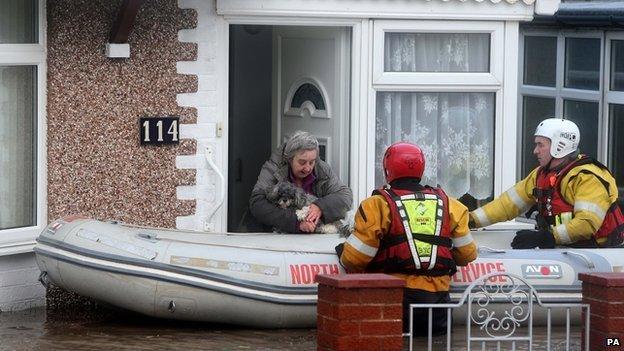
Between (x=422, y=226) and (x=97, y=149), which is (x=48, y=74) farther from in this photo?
(x=422, y=226)

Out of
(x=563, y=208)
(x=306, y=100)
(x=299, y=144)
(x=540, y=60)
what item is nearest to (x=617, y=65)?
(x=540, y=60)

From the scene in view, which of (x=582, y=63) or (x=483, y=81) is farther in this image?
(x=582, y=63)

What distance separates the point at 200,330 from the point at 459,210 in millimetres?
1884

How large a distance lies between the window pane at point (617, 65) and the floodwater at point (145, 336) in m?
6.03

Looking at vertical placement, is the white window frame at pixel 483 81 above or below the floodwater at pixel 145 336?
above

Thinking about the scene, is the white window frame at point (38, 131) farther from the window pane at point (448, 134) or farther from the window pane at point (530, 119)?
the window pane at point (530, 119)

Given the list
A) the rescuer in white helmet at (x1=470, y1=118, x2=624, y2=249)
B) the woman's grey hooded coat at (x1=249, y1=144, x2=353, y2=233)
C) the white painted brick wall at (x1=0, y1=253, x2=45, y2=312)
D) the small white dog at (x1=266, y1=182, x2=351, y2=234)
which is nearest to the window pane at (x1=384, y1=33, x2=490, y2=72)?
the woman's grey hooded coat at (x1=249, y1=144, x2=353, y2=233)

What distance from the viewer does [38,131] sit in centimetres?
1101

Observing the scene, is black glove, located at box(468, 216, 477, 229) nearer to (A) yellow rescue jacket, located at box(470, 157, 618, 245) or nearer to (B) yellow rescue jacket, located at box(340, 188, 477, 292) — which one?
(A) yellow rescue jacket, located at box(470, 157, 618, 245)

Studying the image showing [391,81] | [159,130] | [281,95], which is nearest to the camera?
[159,130]

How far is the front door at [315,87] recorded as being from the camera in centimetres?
1206

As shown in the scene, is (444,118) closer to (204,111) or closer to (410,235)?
(204,111)

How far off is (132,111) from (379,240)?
7.69 feet

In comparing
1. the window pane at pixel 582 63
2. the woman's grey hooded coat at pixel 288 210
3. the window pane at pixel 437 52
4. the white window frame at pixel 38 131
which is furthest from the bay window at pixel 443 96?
the window pane at pixel 582 63
